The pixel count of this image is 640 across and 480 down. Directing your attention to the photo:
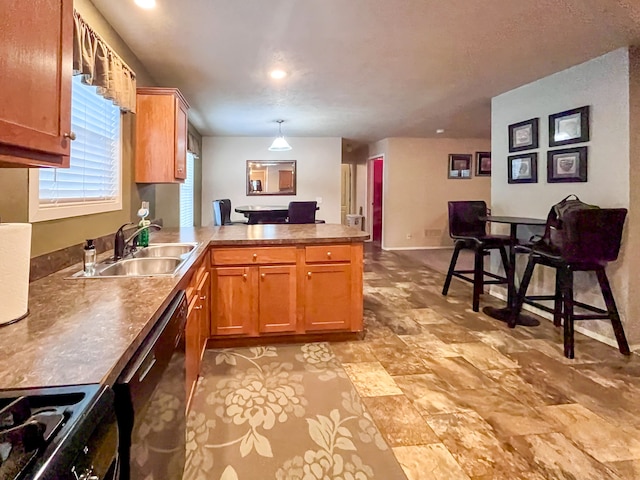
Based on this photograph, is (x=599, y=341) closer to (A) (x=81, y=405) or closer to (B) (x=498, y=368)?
(B) (x=498, y=368)

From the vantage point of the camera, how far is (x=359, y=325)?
315 cm

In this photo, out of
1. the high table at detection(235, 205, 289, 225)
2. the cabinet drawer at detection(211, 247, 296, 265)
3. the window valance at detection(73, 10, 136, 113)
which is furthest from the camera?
the high table at detection(235, 205, 289, 225)

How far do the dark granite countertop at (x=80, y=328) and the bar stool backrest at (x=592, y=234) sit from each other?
261cm

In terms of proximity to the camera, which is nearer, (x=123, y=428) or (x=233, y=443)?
(x=123, y=428)

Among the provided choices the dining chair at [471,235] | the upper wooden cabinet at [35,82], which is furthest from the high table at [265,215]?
the upper wooden cabinet at [35,82]

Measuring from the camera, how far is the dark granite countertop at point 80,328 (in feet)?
2.78

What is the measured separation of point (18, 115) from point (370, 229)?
822 centimetres

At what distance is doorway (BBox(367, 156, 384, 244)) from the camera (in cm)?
879

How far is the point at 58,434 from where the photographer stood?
622 millimetres

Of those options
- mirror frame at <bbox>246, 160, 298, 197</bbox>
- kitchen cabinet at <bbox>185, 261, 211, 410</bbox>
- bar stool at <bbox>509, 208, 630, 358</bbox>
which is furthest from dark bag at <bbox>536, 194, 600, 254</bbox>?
mirror frame at <bbox>246, 160, 298, 197</bbox>

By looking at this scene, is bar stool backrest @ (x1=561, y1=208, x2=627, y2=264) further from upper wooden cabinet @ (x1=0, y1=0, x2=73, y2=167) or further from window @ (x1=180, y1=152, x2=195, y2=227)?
window @ (x1=180, y1=152, x2=195, y2=227)

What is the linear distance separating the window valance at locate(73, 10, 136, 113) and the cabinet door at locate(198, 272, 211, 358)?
4.15ft

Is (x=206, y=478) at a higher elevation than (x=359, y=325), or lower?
lower

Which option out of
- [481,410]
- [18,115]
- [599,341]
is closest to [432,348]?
[481,410]
